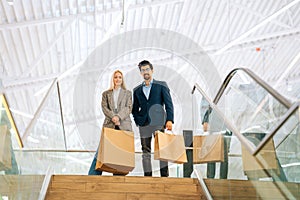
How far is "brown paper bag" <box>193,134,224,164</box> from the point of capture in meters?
4.58

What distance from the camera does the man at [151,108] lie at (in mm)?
6164

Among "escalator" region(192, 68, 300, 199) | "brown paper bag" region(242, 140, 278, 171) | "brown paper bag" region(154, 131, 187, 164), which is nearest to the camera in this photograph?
"escalator" region(192, 68, 300, 199)

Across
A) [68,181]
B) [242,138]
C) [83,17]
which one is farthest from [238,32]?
[242,138]

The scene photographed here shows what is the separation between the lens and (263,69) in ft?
53.0

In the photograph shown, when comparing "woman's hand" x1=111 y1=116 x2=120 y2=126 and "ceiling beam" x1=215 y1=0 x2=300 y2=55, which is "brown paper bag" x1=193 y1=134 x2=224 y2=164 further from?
"ceiling beam" x1=215 y1=0 x2=300 y2=55

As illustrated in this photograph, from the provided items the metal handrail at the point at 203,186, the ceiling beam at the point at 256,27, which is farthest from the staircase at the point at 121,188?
the ceiling beam at the point at 256,27

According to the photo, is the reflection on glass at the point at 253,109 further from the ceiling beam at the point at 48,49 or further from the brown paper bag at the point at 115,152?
the ceiling beam at the point at 48,49

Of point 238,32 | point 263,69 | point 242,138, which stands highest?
point 242,138

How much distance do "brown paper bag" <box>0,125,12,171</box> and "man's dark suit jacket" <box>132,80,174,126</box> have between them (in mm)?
2574

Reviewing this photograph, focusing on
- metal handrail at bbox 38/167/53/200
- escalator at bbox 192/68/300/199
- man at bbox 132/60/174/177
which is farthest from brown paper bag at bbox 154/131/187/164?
metal handrail at bbox 38/167/53/200

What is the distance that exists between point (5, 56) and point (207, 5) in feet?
15.7

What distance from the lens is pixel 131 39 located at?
45.6ft

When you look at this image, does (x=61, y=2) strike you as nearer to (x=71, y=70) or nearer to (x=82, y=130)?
(x=71, y=70)

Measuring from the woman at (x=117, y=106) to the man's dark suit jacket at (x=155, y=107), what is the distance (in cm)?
17
